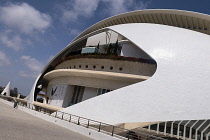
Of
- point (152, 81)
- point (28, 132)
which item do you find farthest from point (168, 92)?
point (28, 132)

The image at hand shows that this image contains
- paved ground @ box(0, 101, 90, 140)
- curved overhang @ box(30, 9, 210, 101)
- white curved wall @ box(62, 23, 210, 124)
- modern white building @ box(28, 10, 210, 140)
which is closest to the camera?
paved ground @ box(0, 101, 90, 140)

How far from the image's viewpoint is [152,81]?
10562mm

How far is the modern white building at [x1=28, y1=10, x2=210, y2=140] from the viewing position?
9.66m

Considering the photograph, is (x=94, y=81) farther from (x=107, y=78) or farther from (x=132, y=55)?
(x=132, y=55)

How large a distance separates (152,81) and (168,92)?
116cm

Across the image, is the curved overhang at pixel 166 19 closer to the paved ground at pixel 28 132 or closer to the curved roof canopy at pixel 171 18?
the curved roof canopy at pixel 171 18

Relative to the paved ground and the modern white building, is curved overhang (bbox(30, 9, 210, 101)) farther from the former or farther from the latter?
the paved ground

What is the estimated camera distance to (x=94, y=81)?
16.0 metres

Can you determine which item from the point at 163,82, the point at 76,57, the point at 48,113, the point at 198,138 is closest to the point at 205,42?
the point at 163,82

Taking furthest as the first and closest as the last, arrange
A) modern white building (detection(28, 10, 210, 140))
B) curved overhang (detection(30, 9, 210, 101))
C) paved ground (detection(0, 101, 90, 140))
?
curved overhang (detection(30, 9, 210, 101))
modern white building (detection(28, 10, 210, 140))
paved ground (detection(0, 101, 90, 140))

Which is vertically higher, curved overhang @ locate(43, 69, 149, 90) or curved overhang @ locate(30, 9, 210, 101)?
curved overhang @ locate(30, 9, 210, 101)

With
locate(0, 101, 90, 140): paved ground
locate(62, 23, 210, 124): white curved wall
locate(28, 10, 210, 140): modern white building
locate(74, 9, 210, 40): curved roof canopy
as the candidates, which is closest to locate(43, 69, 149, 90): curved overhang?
locate(28, 10, 210, 140): modern white building

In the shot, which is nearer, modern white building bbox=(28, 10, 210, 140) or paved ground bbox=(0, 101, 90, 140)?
paved ground bbox=(0, 101, 90, 140)

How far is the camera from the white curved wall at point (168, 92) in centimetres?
946
